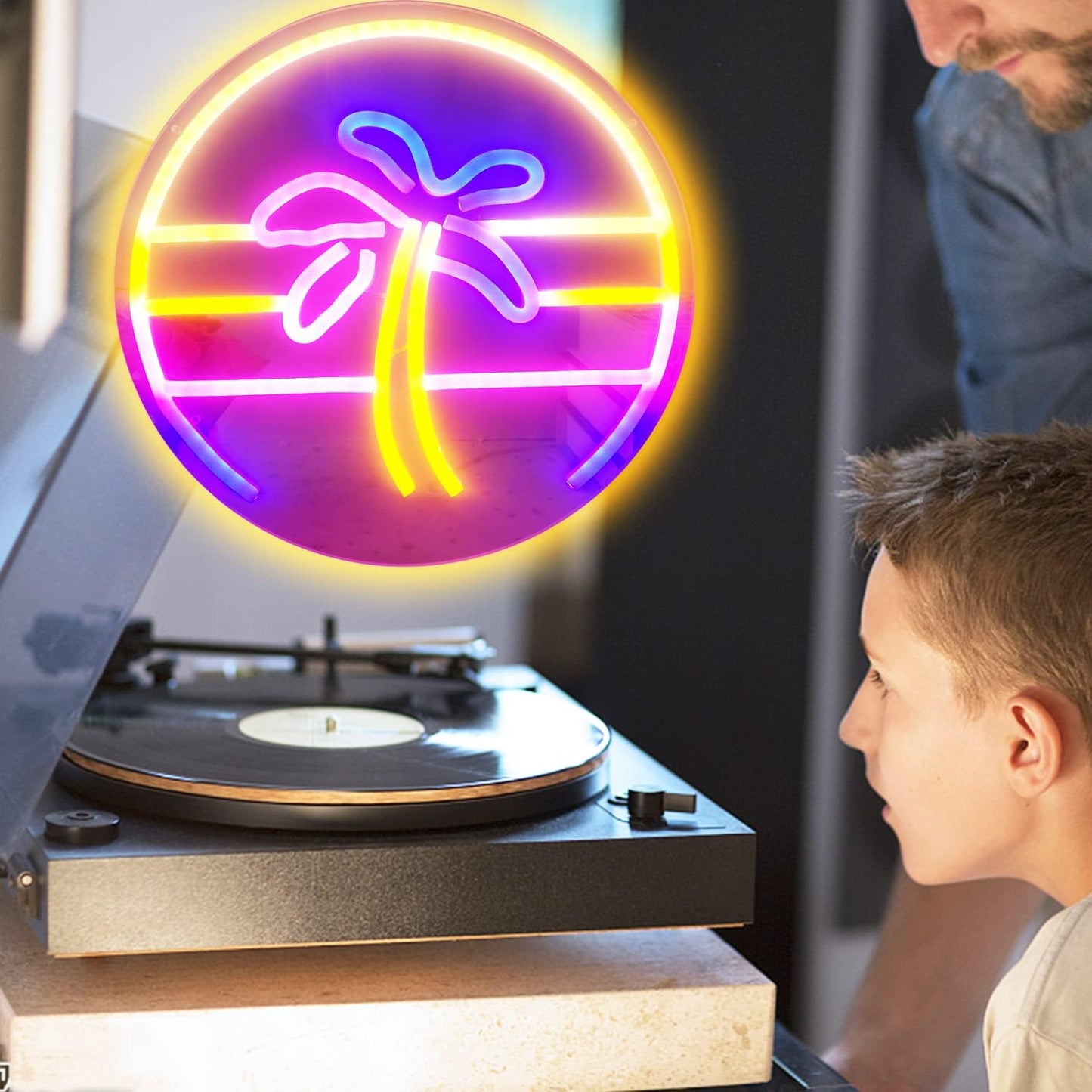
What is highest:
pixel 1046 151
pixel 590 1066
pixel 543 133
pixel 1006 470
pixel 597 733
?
pixel 1046 151

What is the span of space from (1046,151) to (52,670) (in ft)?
3.40

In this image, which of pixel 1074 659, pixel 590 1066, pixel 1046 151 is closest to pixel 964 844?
pixel 1074 659

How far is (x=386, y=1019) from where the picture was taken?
889 mm

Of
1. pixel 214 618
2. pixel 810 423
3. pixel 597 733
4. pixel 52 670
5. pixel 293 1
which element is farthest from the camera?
pixel 214 618

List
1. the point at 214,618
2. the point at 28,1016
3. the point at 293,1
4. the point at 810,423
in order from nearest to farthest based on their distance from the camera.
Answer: the point at 28,1016
the point at 293,1
the point at 810,423
the point at 214,618

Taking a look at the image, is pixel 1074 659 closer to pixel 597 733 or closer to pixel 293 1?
pixel 597 733

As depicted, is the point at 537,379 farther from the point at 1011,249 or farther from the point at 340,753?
the point at 1011,249

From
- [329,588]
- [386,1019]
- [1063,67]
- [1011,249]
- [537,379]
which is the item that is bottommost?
[386,1019]

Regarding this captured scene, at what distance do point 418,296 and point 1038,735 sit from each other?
46 cm

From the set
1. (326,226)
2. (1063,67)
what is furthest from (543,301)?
(1063,67)

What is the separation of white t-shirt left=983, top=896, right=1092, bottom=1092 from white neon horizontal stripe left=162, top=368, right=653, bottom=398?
395mm

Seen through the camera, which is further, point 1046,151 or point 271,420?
point 1046,151

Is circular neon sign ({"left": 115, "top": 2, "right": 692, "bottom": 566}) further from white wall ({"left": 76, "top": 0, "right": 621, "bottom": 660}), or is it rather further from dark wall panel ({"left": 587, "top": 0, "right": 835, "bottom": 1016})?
white wall ({"left": 76, "top": 0, "right": 621, "bottom": 660})

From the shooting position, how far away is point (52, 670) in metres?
0.97
